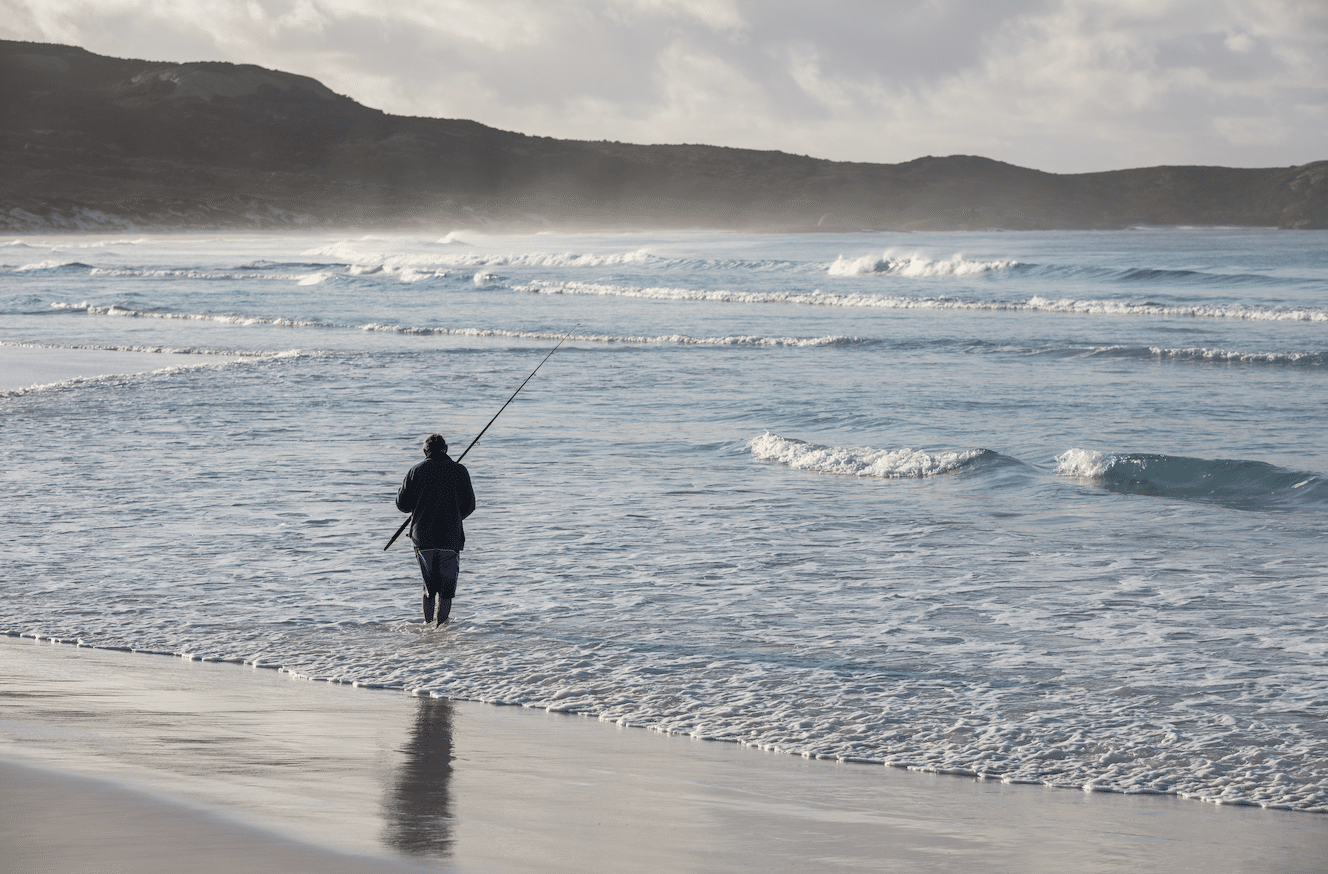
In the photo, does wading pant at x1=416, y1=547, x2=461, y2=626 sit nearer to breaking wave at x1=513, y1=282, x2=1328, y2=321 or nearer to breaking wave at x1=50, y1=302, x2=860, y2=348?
breaking wave at x1=50, y1=302, x2=860, y2=348

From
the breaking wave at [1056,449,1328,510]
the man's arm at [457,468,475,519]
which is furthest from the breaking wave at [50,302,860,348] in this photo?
the man's arm at [457,468,475,519]

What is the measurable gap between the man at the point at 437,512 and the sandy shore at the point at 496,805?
144cm

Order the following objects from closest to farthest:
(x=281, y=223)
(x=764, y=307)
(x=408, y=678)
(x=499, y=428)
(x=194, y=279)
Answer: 1. (x=408, y=678)
2. (x=499, y=428)
3. (x=764, y=307)
4. (x=194, y=279)
5. (x=281, y=223)

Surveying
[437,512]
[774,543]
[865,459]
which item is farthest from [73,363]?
[437,512]

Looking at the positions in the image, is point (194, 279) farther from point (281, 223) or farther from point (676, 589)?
point (281, 223)

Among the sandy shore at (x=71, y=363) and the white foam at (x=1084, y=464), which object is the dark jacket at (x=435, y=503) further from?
the sandy shore at (x=71, y=363)

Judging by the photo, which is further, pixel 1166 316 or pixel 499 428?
pixel 1166 316

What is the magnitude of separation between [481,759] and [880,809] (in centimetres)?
155

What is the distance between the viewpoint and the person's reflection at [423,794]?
13.5 ft

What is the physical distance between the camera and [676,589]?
813 cm

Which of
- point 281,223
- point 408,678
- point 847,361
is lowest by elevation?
point 408,678

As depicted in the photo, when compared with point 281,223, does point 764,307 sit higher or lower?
lower

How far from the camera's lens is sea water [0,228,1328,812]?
19.6ft

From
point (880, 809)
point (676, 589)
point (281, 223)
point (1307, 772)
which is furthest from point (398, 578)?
point (281, 223)
